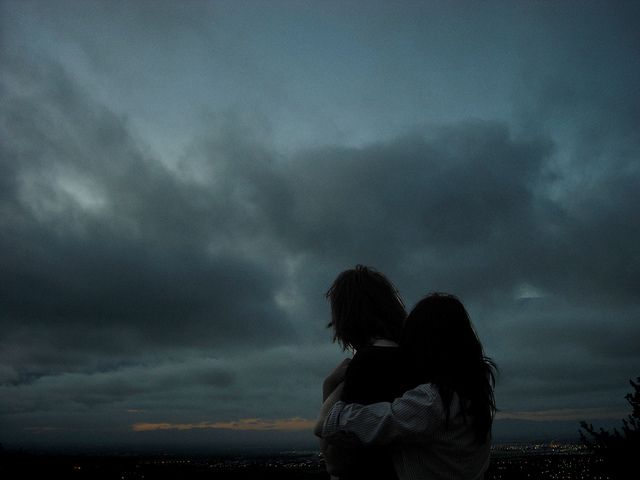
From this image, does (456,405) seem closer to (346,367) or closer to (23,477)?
(346,367)

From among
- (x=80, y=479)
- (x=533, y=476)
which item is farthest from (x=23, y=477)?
(x=533, y=476)

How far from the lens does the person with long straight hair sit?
2.84 m

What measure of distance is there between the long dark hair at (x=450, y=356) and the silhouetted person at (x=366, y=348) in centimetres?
15

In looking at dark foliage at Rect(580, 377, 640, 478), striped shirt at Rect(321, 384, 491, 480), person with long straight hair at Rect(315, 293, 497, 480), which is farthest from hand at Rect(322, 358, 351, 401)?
dark foliage at Rect(580, 377, 640, 478)

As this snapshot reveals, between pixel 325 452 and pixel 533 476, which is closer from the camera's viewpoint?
pixel 325 452

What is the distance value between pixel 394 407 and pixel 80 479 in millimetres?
58237

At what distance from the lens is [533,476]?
1991 inches

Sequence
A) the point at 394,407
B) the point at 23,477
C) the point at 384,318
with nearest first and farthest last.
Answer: the point at 394,407 → the point at 384,318 → the point at 23,477

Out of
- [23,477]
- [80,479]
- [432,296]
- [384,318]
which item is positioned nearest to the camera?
[432,296]

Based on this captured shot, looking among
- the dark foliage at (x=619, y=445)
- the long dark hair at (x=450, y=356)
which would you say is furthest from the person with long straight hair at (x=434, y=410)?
the dark foliage at (x=619, y=445)

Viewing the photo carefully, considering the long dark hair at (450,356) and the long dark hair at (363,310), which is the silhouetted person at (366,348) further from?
the long dark hair at (450,356)

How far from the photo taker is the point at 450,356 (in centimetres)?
308

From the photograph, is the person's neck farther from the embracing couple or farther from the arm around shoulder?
the arm around shoulder

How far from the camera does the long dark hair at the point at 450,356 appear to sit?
9.89ft
